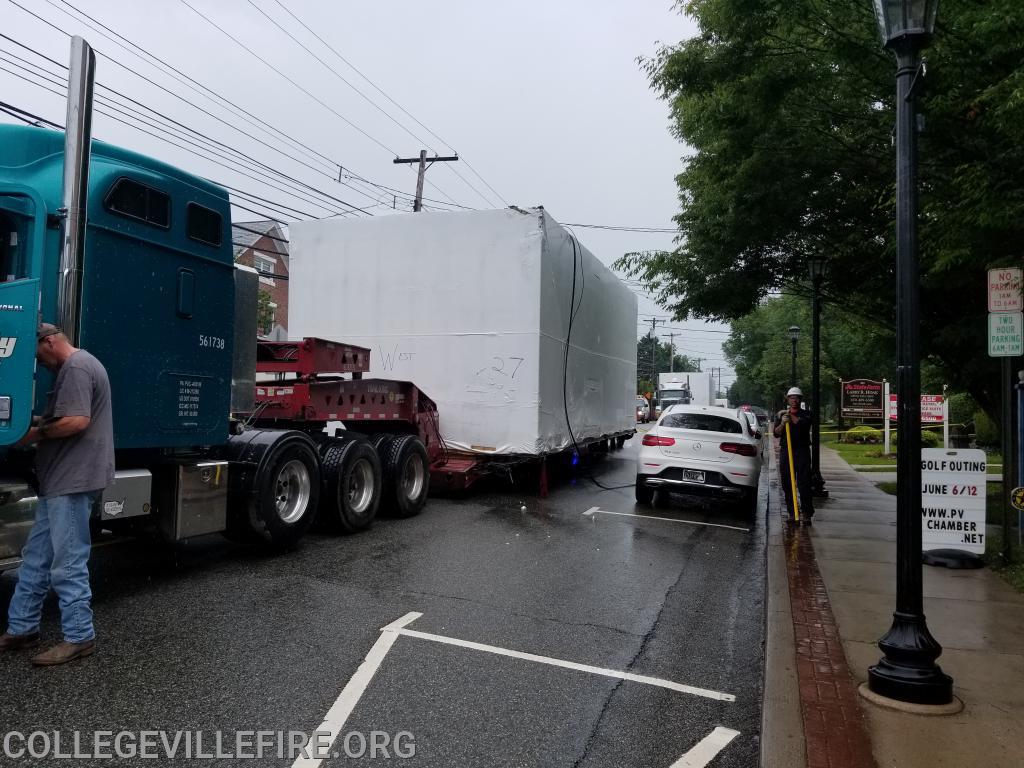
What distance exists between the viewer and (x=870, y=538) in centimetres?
923

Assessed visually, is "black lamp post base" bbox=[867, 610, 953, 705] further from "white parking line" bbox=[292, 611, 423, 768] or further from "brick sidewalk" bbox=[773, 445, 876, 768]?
"white parking line" bbox=[292, 611, 423, 768]

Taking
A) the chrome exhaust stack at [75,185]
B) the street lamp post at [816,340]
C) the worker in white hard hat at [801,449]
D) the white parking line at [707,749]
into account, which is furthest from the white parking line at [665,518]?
the chrome exhaust stack at [75,185]

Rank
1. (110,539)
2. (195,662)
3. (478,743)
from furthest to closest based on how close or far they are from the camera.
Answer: (110,539) < (195,662) < (478,743)

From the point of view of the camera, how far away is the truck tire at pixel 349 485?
8023 mm

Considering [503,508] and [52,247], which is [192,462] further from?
[503,508]

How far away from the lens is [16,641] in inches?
173

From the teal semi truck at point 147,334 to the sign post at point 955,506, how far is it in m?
5.86

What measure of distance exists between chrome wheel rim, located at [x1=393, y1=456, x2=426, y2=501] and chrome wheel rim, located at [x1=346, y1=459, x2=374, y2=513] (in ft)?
2.59

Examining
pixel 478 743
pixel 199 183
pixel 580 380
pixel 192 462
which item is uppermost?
pixel 199 183

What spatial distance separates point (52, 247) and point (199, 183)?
60.2 inches

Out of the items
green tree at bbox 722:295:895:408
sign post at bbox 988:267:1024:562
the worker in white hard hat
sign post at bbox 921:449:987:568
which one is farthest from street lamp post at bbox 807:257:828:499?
green tree at bbox 722:295:895:408

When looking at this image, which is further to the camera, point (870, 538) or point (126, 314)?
point (870, 538)

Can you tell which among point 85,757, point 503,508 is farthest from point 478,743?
point 503,508

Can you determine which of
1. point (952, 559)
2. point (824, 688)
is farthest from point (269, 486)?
point (952, 559)
